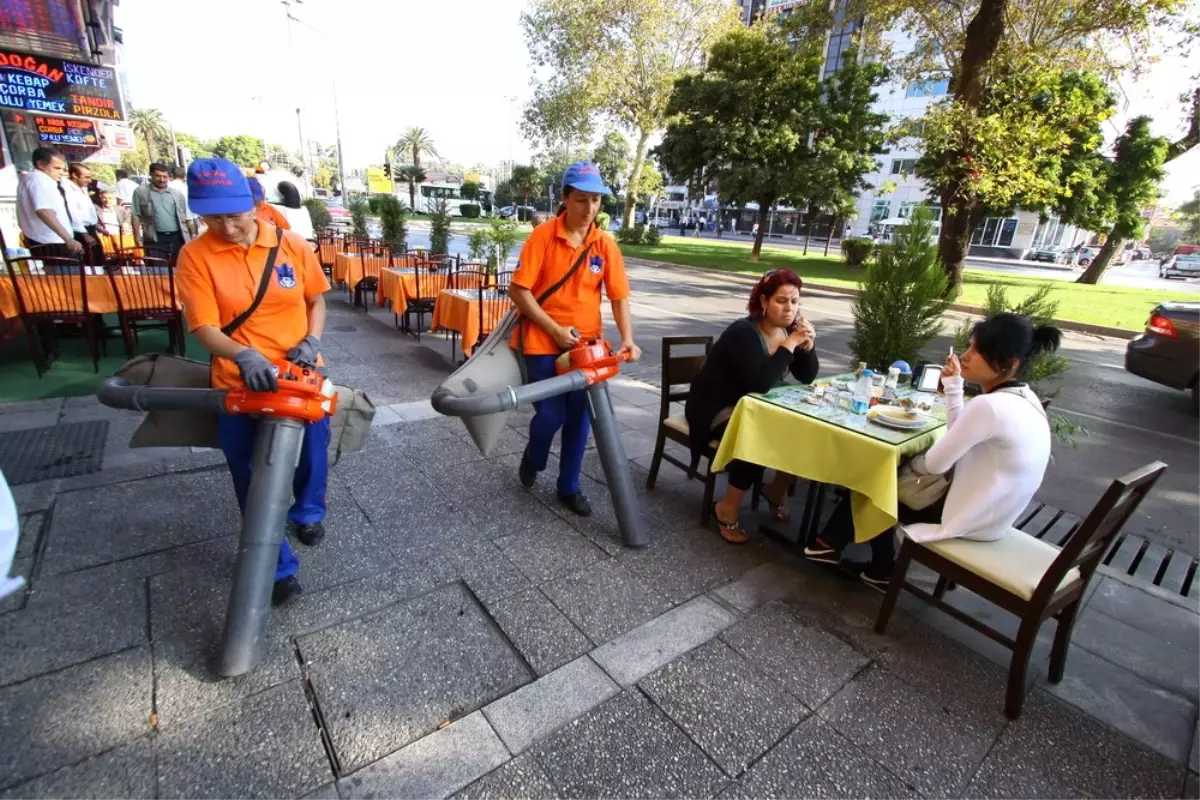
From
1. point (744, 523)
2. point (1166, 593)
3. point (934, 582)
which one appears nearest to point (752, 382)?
point (744, 523)

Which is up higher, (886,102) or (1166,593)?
(886,102)

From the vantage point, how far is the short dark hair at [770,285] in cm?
299

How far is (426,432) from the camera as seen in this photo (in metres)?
4.41

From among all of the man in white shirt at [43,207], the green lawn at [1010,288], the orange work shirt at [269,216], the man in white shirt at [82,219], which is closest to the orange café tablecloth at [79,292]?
the man in white shirt at [43,207]

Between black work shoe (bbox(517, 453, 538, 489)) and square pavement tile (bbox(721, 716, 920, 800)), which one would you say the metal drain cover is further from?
square pavement tile (bbox(721, 716, 920, 800))

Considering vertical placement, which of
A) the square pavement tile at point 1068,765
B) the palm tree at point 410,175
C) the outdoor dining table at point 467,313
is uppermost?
the palm tree at point 410,175

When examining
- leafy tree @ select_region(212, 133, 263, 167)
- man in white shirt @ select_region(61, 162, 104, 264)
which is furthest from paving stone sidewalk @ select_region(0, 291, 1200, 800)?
leafy tree @ select_region(212, 133, 263, 167)

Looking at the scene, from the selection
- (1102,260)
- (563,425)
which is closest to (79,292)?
(563,425)

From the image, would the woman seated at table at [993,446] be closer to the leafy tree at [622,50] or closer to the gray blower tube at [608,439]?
the gray blower tube at [608,439]

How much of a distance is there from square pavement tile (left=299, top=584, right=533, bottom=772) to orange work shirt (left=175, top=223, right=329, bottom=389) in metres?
1.13

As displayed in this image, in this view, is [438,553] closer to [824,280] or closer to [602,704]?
[602,704]

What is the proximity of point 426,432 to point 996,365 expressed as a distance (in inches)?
145

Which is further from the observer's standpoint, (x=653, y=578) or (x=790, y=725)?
(x=653, y=578)

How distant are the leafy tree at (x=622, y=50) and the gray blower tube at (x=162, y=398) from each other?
21.6 metres
